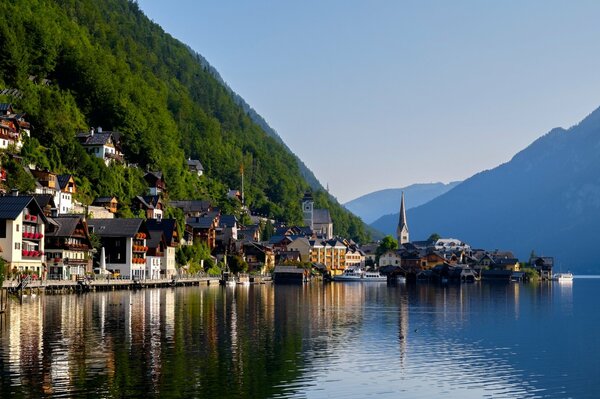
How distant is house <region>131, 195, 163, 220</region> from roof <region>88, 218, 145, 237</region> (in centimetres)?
2609

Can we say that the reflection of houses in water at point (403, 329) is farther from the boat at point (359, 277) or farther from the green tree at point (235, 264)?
the boat at point (359, 277)

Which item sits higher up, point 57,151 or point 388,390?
point 57,151

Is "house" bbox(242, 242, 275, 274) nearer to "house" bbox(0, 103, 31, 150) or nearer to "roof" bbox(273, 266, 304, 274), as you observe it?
"roof" bbox(273, 266, 304, 274)

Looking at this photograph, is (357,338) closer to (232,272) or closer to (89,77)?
(232,272)

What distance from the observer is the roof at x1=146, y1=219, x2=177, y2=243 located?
4980 inches

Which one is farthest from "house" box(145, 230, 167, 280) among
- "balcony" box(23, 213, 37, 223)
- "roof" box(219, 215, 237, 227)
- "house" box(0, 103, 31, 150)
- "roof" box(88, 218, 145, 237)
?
"roof" box(219, 215, 237, 227)

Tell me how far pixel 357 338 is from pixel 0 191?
59.5m

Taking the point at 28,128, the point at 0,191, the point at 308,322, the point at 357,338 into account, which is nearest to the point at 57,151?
the point at 28,128

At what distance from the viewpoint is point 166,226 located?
128000 millimetres

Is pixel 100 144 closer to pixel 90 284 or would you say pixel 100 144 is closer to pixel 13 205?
pixel 90 284

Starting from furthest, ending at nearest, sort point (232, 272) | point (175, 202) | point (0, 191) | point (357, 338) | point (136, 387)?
point (175, 202), point (232, 272), point (0, 191), point (357, 338), point (136, 387)

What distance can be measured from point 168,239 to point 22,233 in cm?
4102

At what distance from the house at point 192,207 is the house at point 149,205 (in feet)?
55.8

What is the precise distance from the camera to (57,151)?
427 ft
